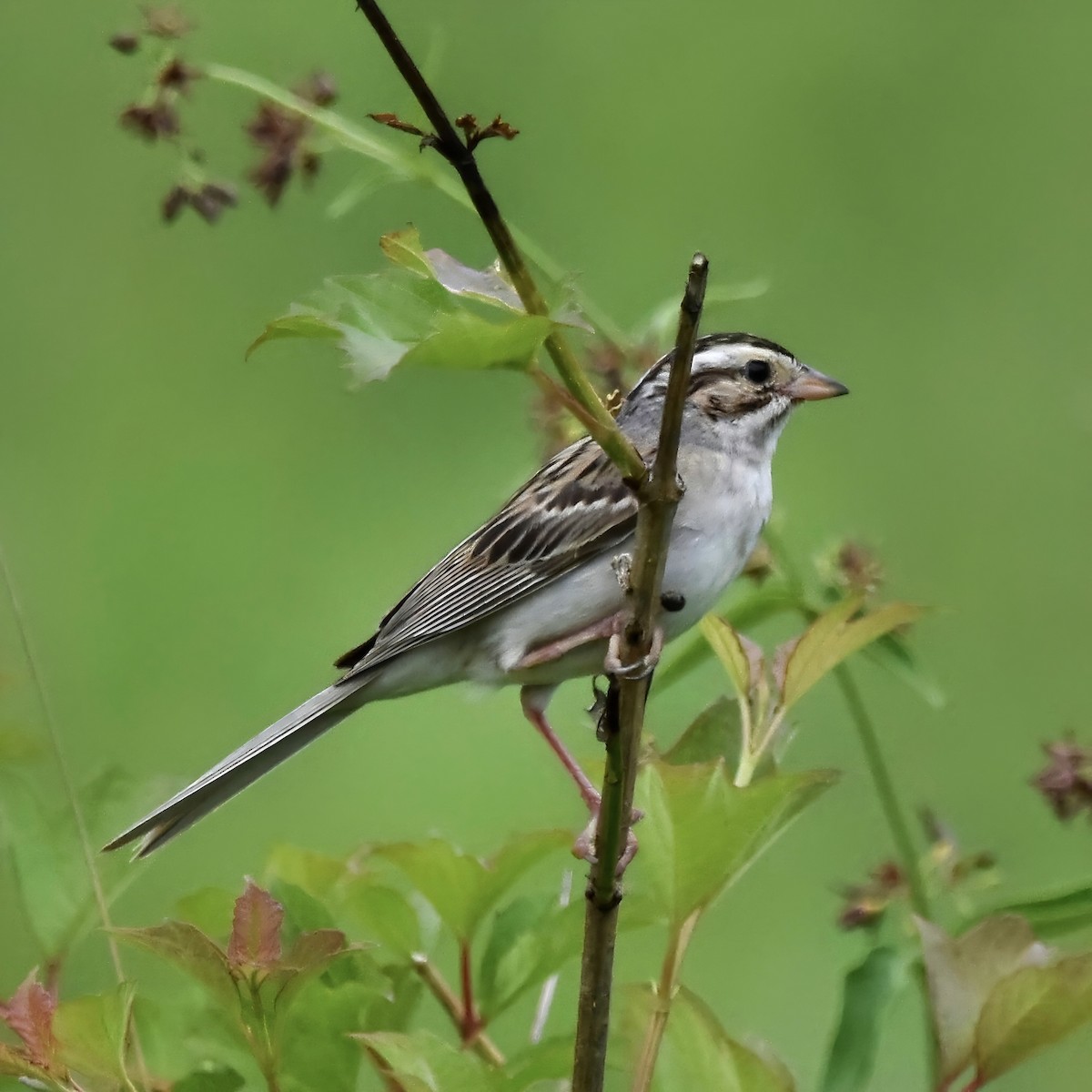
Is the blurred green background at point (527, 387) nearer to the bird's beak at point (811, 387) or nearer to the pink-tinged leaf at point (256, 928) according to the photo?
the bird's beak at point (811, 387)

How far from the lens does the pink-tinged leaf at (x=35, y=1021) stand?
1119 mm

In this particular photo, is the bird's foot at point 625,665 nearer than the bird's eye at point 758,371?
Yes

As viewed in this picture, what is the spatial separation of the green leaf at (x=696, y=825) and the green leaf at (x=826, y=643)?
6.4 inches

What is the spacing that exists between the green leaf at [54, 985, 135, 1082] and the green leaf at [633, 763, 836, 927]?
1.09ft

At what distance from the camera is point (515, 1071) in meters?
1.20

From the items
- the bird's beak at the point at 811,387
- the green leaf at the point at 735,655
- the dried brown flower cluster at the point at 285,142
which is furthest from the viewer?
the bird's beak at the point at 811,387

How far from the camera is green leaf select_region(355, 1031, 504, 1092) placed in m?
1.05

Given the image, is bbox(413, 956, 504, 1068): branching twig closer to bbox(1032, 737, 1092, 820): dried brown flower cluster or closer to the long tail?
the long tail

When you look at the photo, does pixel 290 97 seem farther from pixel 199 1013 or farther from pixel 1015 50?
pixel 1015 50

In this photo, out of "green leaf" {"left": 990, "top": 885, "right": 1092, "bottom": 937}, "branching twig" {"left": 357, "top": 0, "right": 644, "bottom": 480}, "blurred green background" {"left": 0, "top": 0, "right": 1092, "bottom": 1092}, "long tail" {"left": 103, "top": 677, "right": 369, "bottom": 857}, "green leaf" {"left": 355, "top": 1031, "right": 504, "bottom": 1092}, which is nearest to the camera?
"branching twig" {"left": 357, "top": 0, "right": 644, "bottom": 480}

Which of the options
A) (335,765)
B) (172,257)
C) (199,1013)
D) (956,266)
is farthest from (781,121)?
(199,1013)

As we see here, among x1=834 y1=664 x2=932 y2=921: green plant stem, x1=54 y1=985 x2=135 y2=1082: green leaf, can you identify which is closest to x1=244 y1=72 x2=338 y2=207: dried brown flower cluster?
x1=834 y1=664 x2=932 y2=921: green plant stem

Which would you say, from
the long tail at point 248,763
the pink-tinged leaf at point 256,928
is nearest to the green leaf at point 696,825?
the pink-tinged leaf at point 256,928

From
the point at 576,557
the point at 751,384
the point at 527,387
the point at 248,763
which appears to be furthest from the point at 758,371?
the point at 527,387
